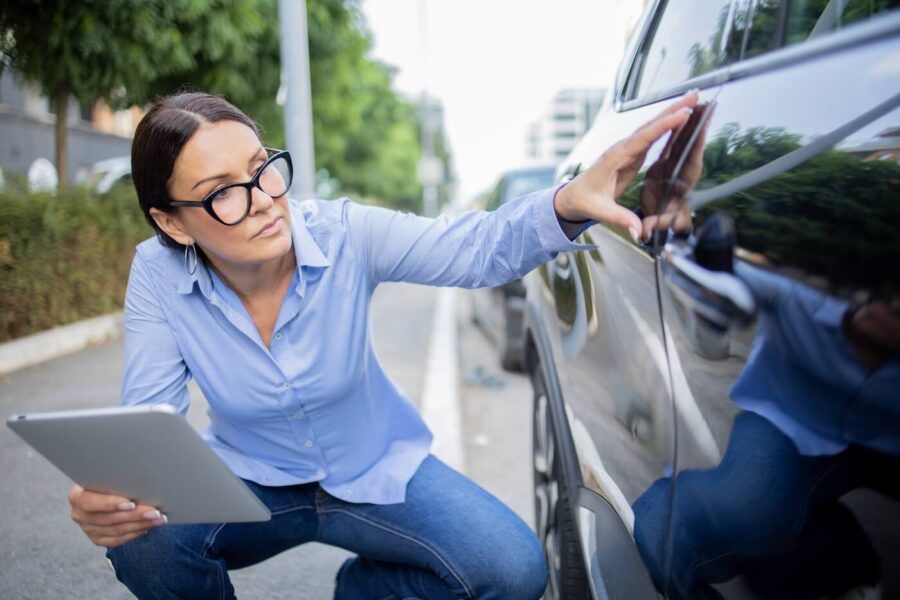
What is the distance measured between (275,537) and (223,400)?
0.39 meters

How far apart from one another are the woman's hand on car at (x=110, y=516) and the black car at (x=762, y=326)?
92cm

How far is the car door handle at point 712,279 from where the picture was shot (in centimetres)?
104

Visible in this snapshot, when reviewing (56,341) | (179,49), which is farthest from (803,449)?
(179,49)

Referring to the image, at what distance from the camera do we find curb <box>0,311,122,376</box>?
16.4 feet

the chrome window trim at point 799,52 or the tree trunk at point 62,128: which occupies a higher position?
the chrome window trim at point 799,52

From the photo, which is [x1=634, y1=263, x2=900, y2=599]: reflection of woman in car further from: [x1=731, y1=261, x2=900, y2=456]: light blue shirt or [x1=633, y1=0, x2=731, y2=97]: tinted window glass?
[x1=633, y1=0, x2=731, y2=97]: tinted window glass

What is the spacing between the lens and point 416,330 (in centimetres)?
878

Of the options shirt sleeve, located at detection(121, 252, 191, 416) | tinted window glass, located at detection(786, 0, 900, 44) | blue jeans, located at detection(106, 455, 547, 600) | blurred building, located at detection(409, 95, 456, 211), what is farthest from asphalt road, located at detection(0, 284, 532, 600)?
blurred building, located at detection(409, 95, 456, 211)

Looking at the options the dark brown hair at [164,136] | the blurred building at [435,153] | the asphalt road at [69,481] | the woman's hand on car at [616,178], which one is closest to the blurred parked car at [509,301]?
the asphalt road at [69,481]

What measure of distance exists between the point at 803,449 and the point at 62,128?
7.72 m

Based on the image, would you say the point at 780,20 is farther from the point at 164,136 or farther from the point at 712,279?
the point at 164,136

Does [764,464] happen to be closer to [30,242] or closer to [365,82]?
[30,242]

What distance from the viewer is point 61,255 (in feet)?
19.0

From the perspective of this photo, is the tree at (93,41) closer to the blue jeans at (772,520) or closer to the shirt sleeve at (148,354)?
the shirt sleeve at (148,354)
